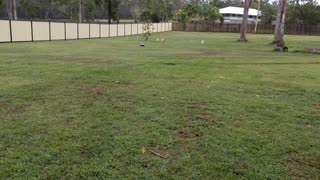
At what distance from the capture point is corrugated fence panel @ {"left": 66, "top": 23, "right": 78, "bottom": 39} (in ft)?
96.5

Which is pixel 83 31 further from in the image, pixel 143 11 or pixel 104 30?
pixel 143 11

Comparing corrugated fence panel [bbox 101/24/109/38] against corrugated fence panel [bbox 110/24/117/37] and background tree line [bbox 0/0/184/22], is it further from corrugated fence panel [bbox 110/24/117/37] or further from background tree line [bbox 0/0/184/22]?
background tree line [bbox 0/0/184/22]

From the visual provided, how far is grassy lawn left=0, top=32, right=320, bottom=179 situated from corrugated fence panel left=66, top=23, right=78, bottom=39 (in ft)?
70.1

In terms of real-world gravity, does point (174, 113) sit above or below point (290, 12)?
below

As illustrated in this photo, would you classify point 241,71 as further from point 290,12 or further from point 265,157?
point 290,12

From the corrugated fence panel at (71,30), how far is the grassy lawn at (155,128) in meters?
21.4

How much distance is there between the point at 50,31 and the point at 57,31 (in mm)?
970

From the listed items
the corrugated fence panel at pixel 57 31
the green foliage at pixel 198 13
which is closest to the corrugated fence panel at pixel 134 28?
the corrugated fence panel at pixel 57 31

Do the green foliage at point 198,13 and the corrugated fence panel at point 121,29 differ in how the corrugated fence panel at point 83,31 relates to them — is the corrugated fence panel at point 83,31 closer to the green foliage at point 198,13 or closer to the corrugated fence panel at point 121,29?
the corrugated fence panel at point 121,29

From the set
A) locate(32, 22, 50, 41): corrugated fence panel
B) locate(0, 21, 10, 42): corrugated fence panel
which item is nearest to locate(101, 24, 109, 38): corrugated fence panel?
locate(32, 22, 50, 41): corrugated fence panel

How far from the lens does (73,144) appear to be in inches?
167

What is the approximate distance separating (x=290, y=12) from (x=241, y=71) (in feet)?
191

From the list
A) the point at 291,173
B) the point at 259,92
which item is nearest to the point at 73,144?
the point at 291,173

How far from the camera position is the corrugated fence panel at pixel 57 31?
27438 mm
